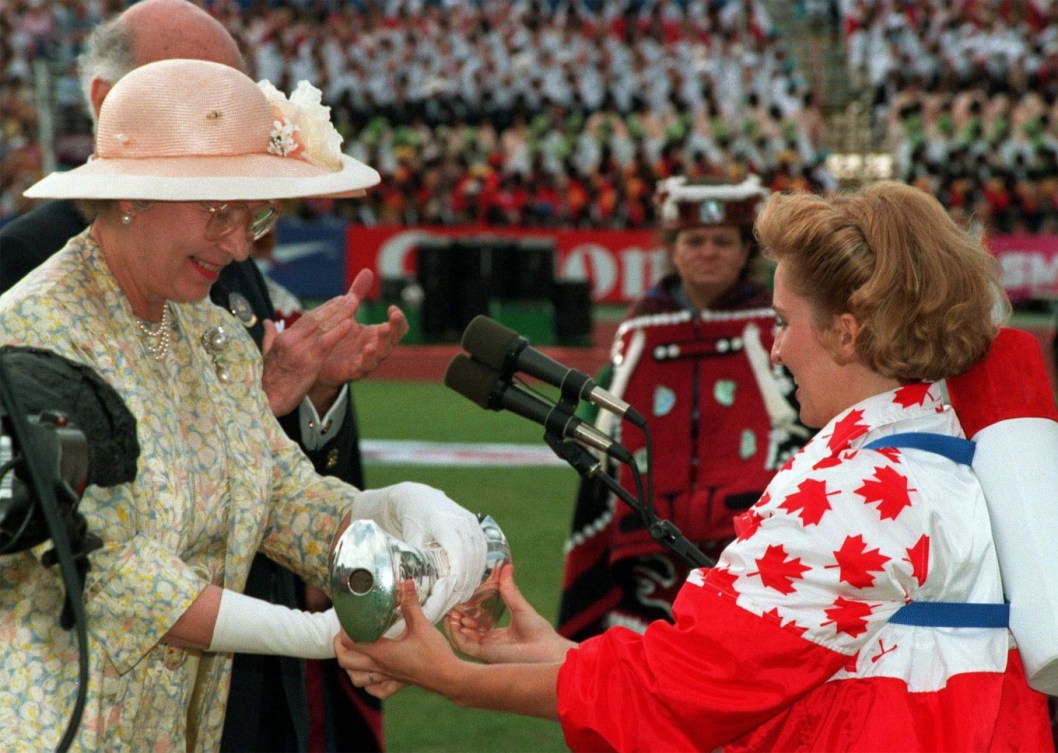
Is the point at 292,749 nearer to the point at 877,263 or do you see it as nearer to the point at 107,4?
the point at 877,263

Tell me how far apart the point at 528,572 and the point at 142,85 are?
4807mm

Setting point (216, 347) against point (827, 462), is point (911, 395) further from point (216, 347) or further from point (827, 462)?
point (216, 347)

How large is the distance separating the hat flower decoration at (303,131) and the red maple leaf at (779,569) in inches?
43.1

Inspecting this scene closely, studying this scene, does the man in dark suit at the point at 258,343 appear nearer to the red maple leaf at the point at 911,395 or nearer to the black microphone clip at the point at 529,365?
the black microphone clip at the point at 529,365

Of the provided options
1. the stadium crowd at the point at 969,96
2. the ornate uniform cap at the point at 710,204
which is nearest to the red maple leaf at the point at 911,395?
the ornate uniform cap at the point at 710,204

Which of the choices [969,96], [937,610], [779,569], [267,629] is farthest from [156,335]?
[969,96]

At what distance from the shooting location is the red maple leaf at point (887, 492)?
196 centimetres

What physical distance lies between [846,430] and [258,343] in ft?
4.89

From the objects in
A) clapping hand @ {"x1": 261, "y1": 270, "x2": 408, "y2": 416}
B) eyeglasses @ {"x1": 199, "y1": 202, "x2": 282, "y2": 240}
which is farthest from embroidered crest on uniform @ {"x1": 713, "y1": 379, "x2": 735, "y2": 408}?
eyeglasses @ {"x1": 199, "y1": 202, "x2": 282, "y2": 240}

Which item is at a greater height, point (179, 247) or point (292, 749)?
point (179, 247)

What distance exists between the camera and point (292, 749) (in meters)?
3.04

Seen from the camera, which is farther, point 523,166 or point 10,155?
point 523,166

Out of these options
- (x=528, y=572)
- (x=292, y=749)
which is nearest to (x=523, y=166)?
(x=528, y=572)

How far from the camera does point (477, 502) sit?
8211mm
